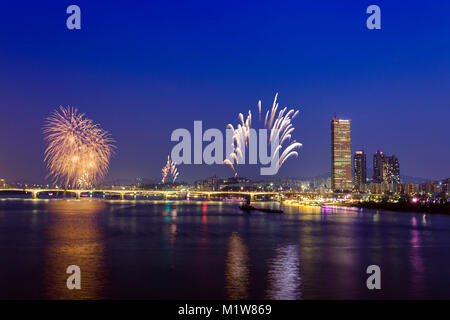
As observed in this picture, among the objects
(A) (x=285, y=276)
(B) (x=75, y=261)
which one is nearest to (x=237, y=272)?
(A) (x=285, y=276)

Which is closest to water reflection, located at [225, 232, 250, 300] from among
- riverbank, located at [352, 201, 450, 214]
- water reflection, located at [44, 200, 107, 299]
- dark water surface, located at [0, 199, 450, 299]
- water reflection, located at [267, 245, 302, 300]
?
dark water surface, located at [0, 199, 450, 299]

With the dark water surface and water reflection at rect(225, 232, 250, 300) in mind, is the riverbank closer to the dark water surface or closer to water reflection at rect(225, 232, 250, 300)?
the dark water surface

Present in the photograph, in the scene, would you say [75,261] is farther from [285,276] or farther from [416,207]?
[416,207]

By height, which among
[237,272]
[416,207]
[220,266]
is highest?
[237,272]

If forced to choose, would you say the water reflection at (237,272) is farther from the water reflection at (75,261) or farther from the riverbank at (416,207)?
the riverbank at (416,207)

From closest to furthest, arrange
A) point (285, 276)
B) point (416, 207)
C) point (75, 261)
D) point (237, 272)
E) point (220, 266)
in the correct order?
point (285, 276)
point (237, 272)
point (220, 266)
point (75, 261)
point (416, 207)

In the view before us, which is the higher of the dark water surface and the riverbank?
the dark water surface

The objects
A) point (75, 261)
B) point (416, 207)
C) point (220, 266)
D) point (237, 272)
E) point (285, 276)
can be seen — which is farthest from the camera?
point (416, 207)
